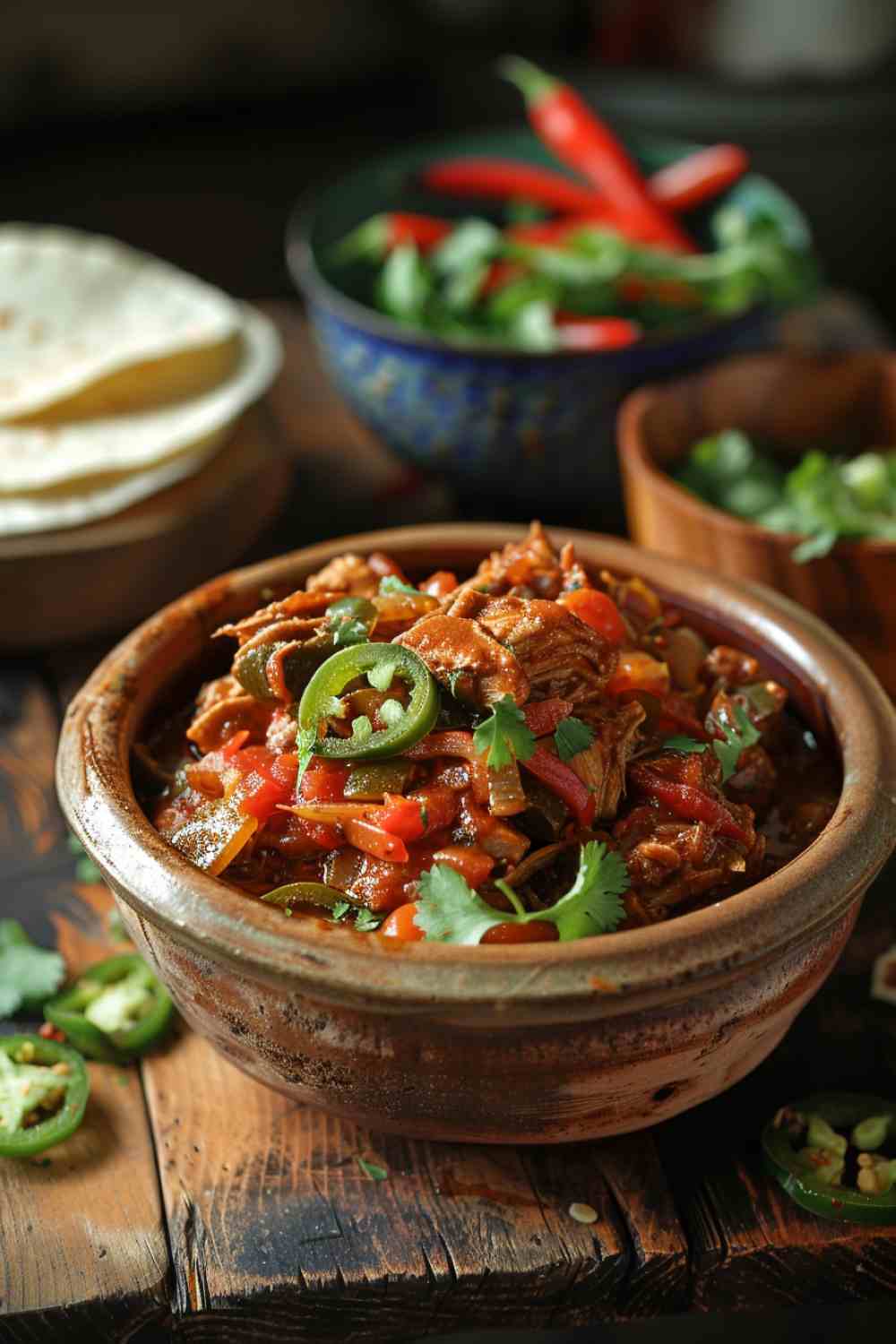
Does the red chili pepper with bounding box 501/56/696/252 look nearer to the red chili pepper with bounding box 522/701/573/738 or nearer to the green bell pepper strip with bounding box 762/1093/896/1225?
the red chili pepper with bounding box 522/701/573/738


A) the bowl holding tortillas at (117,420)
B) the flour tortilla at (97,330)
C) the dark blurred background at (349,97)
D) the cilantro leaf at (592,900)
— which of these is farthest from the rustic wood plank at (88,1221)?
the dark blurred background at (349,97)

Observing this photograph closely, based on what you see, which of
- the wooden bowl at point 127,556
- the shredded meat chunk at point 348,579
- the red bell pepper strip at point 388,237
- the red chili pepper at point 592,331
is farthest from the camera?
the red bell pepper strip at point 388,237

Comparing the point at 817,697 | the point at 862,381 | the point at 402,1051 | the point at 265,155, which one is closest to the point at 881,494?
A: the point at 862,381

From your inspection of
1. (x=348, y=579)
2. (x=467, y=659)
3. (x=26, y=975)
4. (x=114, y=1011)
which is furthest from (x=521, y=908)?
(x=26, y=975)

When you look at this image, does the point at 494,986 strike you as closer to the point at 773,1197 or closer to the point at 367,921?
the point at 367,921

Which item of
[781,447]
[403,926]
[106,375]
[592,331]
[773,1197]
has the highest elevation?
[403,926]

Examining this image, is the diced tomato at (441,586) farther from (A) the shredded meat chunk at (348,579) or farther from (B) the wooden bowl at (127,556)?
(B) the wooden bowl at (127,556)
